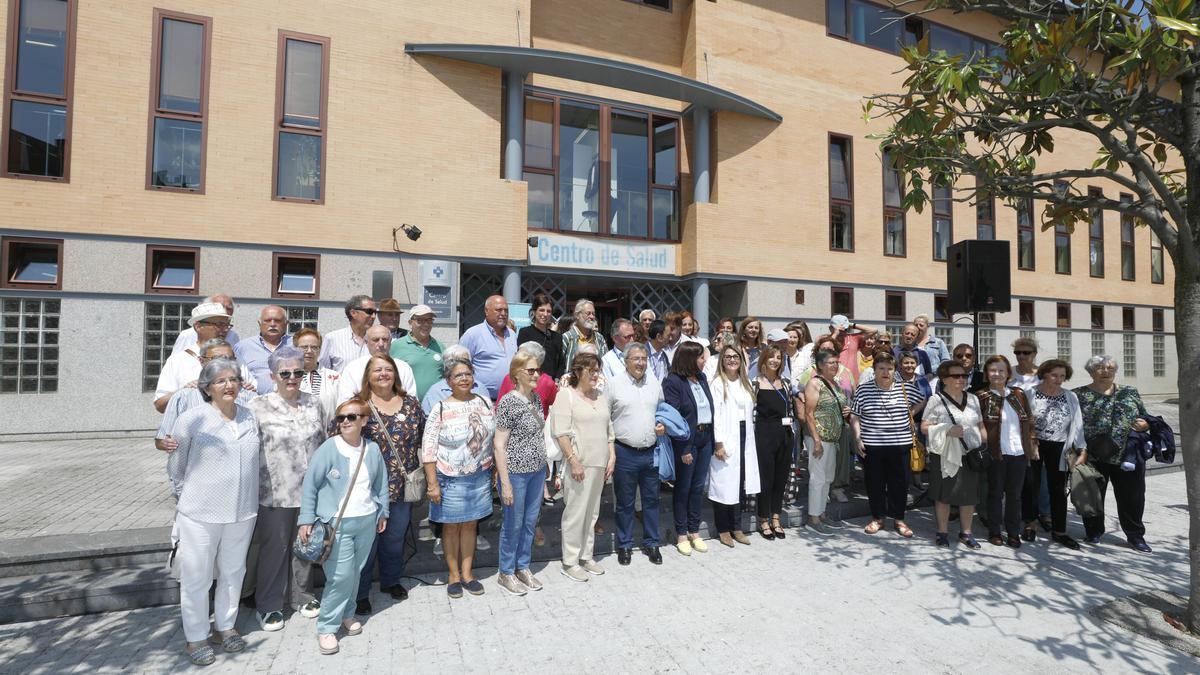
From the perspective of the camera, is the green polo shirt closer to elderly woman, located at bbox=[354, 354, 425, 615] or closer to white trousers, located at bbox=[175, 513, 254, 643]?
elderly woman, located at bbox=[354, 354, 425, 615]

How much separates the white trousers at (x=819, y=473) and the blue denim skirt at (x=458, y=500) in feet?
11.2

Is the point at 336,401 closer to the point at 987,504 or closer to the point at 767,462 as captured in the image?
the point at 767,462

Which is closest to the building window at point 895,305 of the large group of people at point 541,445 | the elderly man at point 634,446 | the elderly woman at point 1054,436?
the large group of people at point 541,445

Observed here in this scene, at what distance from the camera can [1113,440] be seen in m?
Answer: 5.25

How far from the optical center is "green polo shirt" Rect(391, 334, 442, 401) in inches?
196

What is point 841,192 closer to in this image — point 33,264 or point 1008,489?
point 1008,489

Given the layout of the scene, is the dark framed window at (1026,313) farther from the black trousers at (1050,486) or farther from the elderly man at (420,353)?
the elderly man at (420,353)

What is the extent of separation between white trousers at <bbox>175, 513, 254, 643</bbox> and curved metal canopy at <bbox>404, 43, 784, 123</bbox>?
34.1 ft

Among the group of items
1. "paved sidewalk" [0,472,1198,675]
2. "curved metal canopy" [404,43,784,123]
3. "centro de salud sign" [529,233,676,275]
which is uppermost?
"curved metal canopy" [404,43,784,123]

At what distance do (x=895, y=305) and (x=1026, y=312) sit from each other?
5724 millimetres

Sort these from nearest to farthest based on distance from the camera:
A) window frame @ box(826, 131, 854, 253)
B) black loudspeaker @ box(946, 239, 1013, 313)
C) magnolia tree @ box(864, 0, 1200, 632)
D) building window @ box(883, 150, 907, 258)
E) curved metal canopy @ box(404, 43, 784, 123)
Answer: magnolia tree @ box(864, 0, 1200, 632)
black loudspeaker @ box(946, 239, 1013, 313)
curved metal canopy @ box(404, 43, 784, 123)
window frame @ box(826, 131, 854, 253)
building window @ box(883, 150, 907, 258)

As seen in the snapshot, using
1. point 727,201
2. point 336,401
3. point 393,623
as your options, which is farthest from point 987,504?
point 727,201

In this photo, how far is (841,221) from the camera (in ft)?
51.2

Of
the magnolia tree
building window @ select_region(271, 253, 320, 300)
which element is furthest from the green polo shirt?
building window @ select_region(271, 253, 320, 300)
